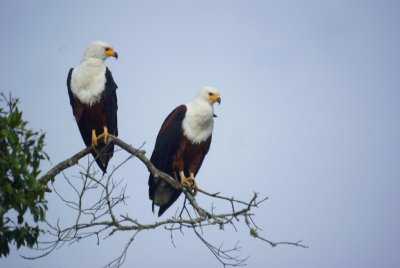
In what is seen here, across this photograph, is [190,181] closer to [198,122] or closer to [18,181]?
[198,122]

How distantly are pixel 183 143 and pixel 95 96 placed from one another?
3.87 ft

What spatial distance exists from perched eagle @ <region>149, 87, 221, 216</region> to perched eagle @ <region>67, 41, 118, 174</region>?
0.65 m

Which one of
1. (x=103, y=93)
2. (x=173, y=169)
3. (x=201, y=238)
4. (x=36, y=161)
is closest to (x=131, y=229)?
(x=201, y=238)

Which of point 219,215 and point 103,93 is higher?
point 103,93

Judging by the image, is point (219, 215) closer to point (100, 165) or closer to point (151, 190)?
point (151, 190)

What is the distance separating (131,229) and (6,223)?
114 cm

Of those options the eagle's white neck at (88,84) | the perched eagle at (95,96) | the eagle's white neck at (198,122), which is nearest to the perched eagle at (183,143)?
the eagle's white neck at (198,122)

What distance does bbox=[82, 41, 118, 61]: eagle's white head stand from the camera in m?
6.77

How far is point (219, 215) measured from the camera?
184 inches

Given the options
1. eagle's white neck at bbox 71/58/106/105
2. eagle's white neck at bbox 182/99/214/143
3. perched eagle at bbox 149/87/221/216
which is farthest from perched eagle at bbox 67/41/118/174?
eagle's white neck at bbox 182/99/214/143

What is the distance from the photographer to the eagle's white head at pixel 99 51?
6.77m

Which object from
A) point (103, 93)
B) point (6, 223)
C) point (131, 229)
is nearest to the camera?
point (6, 223)

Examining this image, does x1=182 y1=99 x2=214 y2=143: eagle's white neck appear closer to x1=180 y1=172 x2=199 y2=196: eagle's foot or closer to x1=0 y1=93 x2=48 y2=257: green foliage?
x1=180 y1=172 x2=199 y2=196: eagle's foot

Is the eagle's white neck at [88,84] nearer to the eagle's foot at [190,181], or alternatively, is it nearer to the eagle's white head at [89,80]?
the eagle's white head at [89,80]
